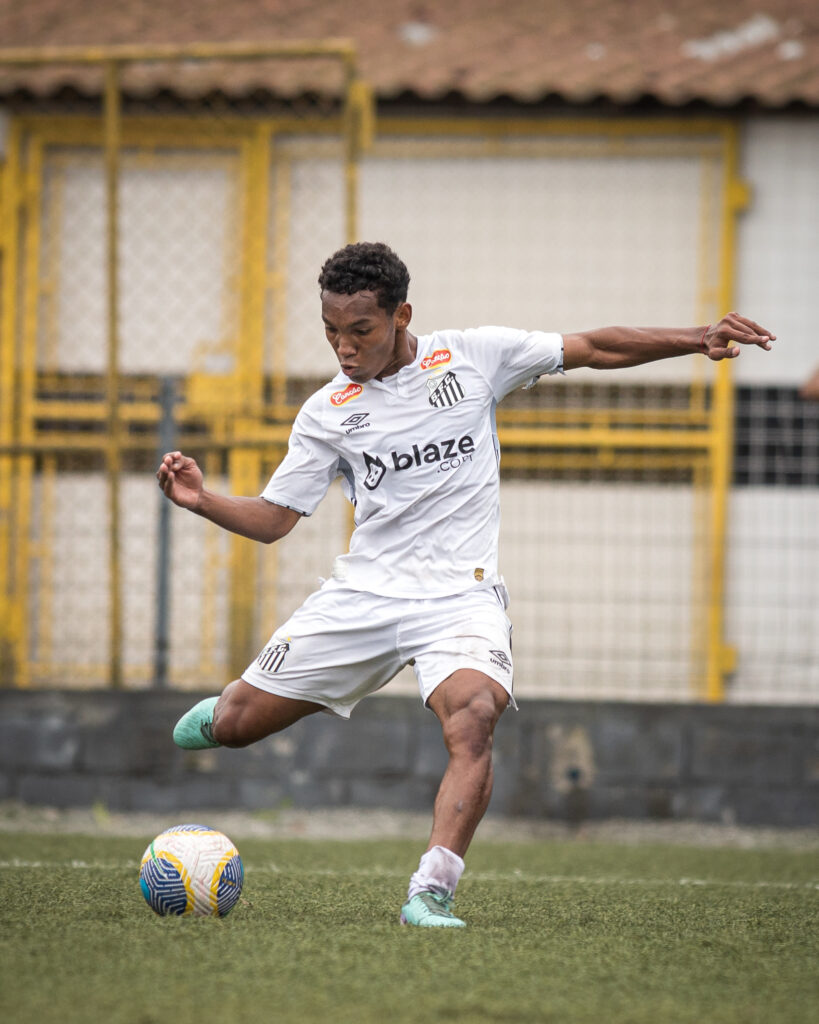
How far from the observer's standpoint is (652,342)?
204 inches

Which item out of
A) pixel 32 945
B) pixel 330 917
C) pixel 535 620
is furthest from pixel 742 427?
pixel 32 945

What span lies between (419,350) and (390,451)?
0.40 metres

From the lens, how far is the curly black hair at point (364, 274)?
4.93m

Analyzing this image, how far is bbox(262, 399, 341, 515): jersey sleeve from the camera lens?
529cm

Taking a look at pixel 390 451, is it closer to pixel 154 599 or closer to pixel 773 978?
pixel 773 978

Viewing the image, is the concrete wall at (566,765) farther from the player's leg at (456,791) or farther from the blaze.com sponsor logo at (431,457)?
the player's leg at (456,791)

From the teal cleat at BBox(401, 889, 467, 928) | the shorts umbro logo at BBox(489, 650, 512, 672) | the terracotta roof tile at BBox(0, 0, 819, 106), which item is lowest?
the teal cleat at BBox(401, 889, 467, 928)

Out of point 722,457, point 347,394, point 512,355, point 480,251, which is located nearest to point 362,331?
point 347,394

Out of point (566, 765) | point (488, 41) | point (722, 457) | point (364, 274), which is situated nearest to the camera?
point (364, 274)

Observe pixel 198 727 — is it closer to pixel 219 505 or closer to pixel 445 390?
pixel 219 505

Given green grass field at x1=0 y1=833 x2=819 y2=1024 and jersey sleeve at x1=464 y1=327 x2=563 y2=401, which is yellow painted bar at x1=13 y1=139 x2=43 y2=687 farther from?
jersey sleeve at x1=464 y1=327 x2=563 y2=401

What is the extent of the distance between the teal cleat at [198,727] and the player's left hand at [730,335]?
86.8 inches

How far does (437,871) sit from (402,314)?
1.89 meters

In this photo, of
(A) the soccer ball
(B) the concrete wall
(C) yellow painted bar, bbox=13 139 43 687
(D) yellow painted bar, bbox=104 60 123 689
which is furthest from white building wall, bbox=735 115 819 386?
(A) the soccer ball
